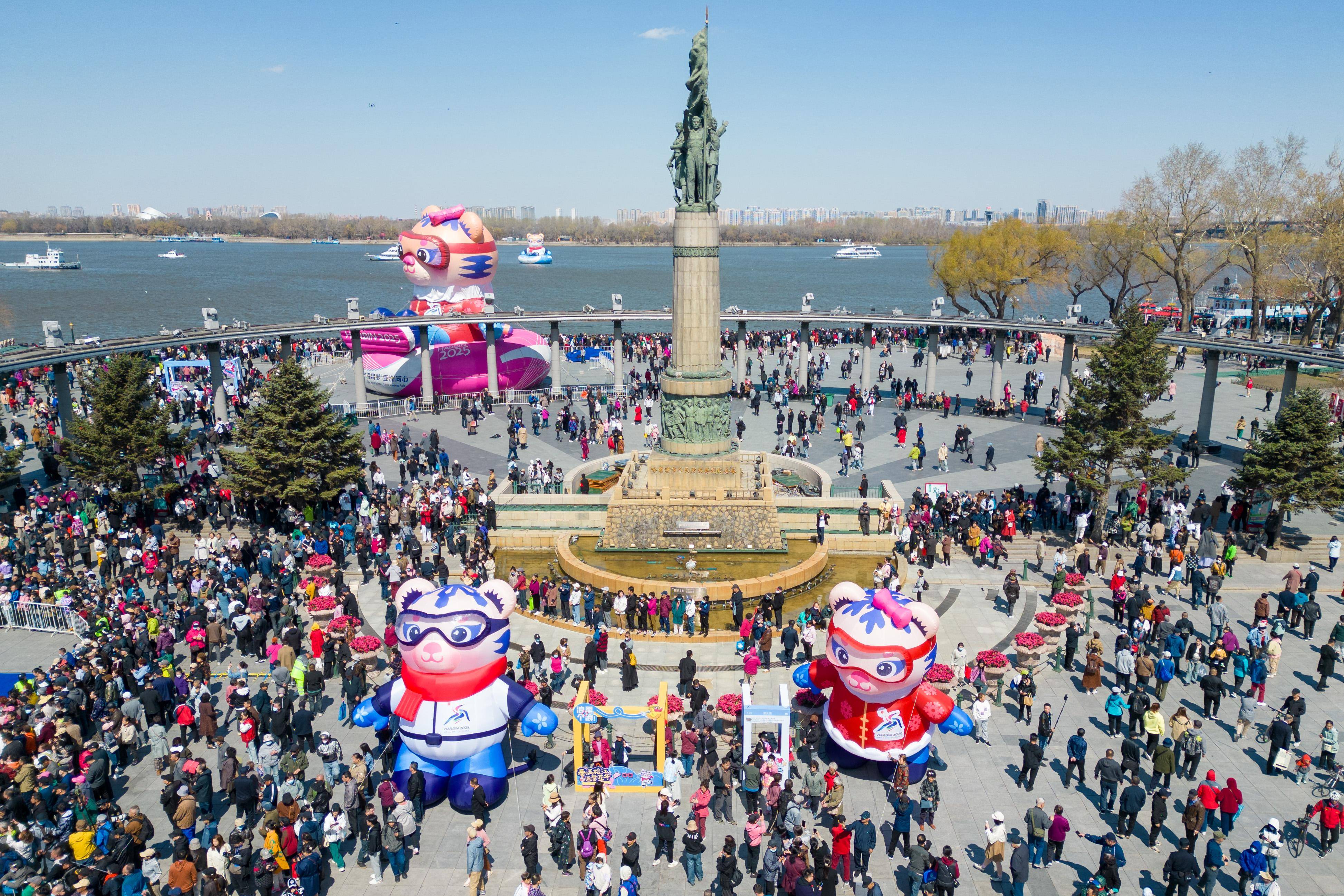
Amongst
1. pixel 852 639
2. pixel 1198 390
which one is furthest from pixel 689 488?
pixel 1198 390

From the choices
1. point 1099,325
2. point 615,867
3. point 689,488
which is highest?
point 1099,325

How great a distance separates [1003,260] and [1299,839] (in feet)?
150

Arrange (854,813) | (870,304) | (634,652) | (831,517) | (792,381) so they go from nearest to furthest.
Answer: (854,813), (634,652), (831,517), (792,381), (870,304)

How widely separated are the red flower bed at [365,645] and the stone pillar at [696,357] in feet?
37.5

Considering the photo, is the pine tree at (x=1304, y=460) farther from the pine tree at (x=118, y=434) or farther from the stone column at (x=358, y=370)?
the stone column at (x=358, y=370)

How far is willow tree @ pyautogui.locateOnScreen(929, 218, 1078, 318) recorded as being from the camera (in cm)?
5259

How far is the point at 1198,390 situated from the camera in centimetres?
4112

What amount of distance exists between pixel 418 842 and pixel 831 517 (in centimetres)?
1412

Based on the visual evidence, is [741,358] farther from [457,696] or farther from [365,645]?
[457,696]

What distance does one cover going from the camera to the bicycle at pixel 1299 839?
37.8ft

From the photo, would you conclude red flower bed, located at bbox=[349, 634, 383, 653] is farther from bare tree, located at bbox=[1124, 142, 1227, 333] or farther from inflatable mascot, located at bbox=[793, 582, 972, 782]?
bare tree, located at bbox=[1124, 142, 1227, 333]

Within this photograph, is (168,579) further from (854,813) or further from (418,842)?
(854,813)

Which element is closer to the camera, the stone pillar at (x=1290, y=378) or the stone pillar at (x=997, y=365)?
the stone pillar at (x=1290, y=378)

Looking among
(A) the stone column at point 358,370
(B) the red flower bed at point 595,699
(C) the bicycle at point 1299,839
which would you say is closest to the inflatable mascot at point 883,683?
(B) the red flower bed at point 595,699
